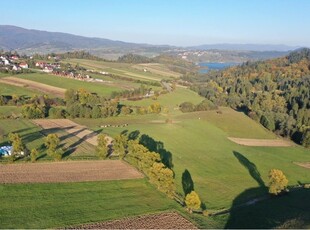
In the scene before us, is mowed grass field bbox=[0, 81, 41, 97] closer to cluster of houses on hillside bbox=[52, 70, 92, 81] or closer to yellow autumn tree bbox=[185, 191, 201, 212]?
cluster of houses on hillside bbox=[52, 70, 92, 81]

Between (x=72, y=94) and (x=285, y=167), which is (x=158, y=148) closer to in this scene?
(x=285, y=167)

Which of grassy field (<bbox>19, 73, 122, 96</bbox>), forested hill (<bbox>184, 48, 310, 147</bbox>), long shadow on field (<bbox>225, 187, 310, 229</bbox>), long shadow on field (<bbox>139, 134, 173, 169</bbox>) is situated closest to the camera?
long shadow on field (<bbox>225, 187, 310, 229</bbox>)

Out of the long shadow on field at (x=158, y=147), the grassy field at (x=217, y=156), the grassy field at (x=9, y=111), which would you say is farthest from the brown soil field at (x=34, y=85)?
the long shadow on field at (x=158, y=147)

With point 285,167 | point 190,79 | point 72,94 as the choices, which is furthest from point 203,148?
point 190,79

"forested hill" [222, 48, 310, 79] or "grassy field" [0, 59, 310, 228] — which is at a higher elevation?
"forested hill" [222, 48, 310, 79]

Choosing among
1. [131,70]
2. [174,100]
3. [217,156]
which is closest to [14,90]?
[174,100]

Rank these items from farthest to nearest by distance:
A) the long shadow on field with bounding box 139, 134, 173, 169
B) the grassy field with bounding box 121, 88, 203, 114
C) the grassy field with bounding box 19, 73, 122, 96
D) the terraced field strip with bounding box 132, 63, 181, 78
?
1. the terraced field strip with bounding box 132, 63, 181, 78
2. the grassy field with bounding box 19, 73, 122, 96
3. the grassy field with bounding box 121, 88, 203, 114
4. the long shadow on field with bounding box 139, 134, 173, 169

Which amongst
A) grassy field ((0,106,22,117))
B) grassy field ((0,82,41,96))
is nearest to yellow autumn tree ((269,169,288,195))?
grassy field ((0,106,22,117))
